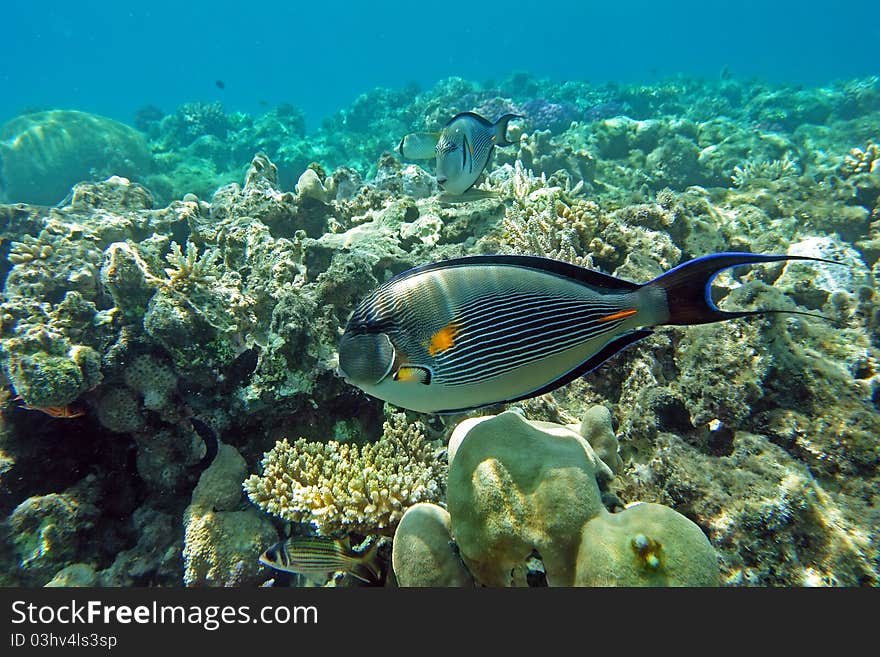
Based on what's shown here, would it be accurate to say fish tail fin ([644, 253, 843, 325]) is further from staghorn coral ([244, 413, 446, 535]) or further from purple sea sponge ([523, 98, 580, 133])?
purple sea sponge ([523, 98, 580, 133])

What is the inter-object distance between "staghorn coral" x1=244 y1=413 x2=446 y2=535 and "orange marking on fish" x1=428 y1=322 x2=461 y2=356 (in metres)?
1.62

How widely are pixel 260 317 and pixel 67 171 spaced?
15.9 m

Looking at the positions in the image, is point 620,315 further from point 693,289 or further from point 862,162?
point 862,162

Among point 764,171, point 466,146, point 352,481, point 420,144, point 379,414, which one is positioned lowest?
point 352,481

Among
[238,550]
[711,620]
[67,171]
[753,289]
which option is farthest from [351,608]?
[67,171]

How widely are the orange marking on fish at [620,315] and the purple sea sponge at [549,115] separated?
1586cm

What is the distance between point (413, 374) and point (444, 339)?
155 millimetres

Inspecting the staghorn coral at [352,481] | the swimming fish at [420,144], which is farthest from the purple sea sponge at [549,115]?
the staghorn coral at [352,481]

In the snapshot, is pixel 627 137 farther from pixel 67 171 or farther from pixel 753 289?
pixel 67 171

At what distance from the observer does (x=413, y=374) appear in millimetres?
1352

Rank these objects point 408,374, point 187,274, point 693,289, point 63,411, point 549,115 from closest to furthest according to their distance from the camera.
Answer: point 693,289 → point 408,374 → point 63,411 → point 187,274 → point 549,115

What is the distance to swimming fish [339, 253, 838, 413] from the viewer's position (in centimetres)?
135

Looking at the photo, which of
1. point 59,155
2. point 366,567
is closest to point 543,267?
point 366,567

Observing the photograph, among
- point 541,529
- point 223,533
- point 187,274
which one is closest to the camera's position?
point 541,529
